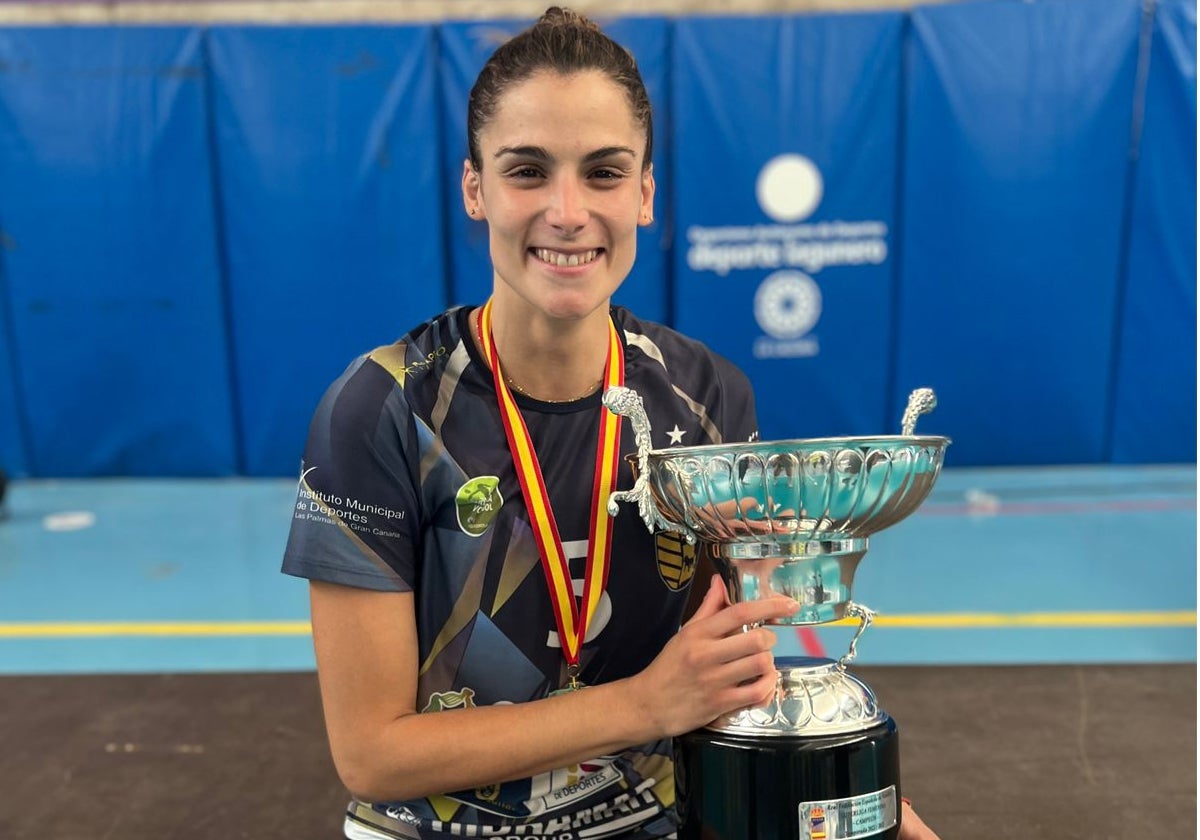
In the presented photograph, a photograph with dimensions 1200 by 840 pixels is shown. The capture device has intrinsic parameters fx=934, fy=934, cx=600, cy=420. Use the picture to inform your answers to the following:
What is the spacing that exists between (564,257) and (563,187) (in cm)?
8

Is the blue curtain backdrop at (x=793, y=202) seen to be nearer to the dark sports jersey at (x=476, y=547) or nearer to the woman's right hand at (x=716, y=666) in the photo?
the dark sports jersey at (x=476, y=547)

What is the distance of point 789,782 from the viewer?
0.98 metres

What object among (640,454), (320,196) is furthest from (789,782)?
(320,196)

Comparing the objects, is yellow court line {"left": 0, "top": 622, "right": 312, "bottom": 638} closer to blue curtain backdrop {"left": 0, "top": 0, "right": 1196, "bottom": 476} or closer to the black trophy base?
blue curtain backdrop {"left": 0, "top": 0, "right": 1196, "bottom": 476}

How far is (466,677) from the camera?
1268 mm

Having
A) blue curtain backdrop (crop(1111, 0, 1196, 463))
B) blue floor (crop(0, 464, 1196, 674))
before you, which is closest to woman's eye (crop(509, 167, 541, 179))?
blue floor (crop(0, 464, 1196, 674))

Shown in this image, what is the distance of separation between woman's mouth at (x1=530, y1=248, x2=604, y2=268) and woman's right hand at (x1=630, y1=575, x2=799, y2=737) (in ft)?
1.35

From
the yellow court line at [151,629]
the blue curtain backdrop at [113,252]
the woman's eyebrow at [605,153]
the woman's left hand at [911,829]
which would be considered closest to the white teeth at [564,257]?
the woman's eyebrow at [605,153]

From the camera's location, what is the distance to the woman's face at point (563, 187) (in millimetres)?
1098

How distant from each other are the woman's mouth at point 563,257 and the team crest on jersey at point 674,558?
1.34ft

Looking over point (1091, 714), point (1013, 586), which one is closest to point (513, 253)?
point (1091, 714)

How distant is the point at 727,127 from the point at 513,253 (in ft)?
16.3

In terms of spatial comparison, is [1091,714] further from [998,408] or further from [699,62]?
[699,62]

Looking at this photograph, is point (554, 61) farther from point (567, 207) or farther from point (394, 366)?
point (394, 366)
